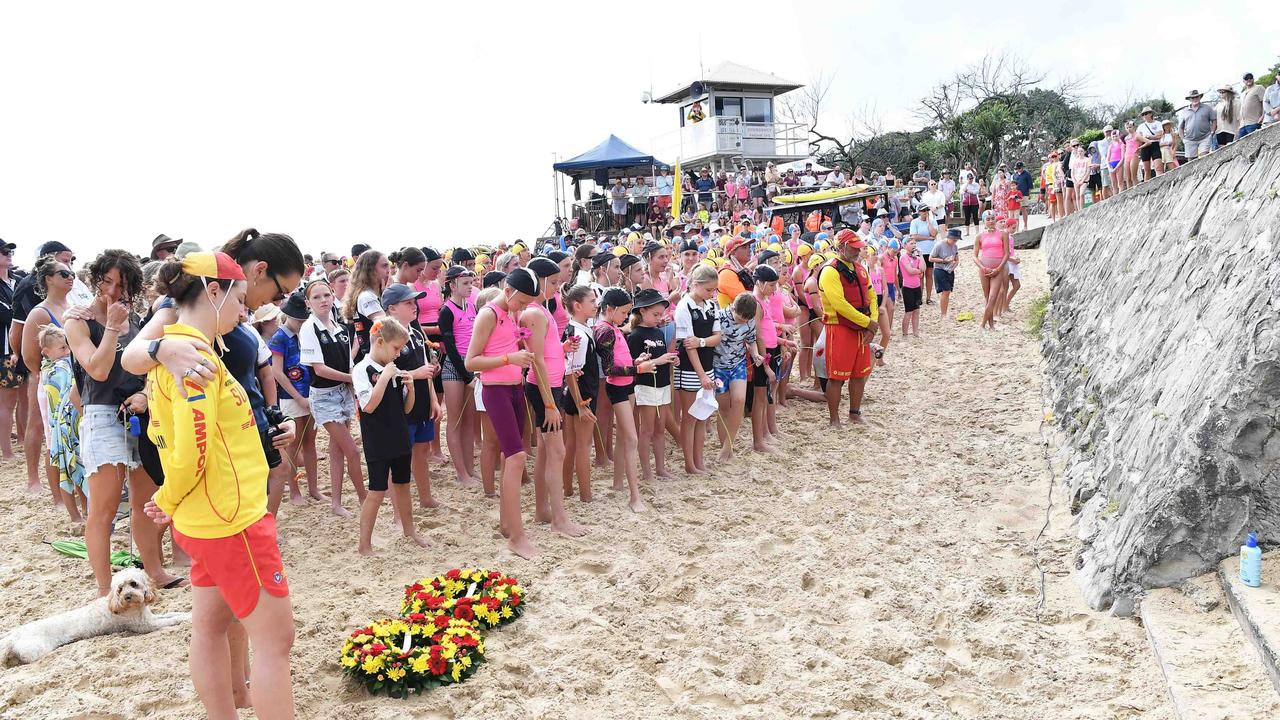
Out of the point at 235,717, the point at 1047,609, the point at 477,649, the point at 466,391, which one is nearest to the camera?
the point at 235,717

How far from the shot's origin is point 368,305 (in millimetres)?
5266

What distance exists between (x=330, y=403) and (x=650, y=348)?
2340 mm

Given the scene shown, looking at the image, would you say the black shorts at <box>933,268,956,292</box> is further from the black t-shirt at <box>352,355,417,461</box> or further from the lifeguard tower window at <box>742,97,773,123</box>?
the lifeguard tower window at <box>742,97,773,123</box>

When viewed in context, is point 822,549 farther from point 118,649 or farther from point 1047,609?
point 118,649

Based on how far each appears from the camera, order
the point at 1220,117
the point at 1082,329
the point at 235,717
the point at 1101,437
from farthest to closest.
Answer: the point at 1220,117 → the point at 1082,329 → the point at 1101,437 → the point at 235,717

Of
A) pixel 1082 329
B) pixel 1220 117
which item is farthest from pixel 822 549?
pixel 1220 117

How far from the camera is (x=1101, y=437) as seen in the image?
5617mm

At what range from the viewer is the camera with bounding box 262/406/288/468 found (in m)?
3.72

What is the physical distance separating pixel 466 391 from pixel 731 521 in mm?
2451

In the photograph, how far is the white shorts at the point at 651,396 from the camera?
20.9ft

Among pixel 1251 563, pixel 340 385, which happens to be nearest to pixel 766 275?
pixel 340 385

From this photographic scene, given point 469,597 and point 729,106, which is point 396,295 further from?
point 729,106

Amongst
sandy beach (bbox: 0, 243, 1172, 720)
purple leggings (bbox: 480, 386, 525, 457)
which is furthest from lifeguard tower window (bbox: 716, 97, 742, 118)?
purple leggings (bbox: 480, 386, 525, 457)

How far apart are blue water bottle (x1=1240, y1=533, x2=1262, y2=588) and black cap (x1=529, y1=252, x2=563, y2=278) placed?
151 inches
